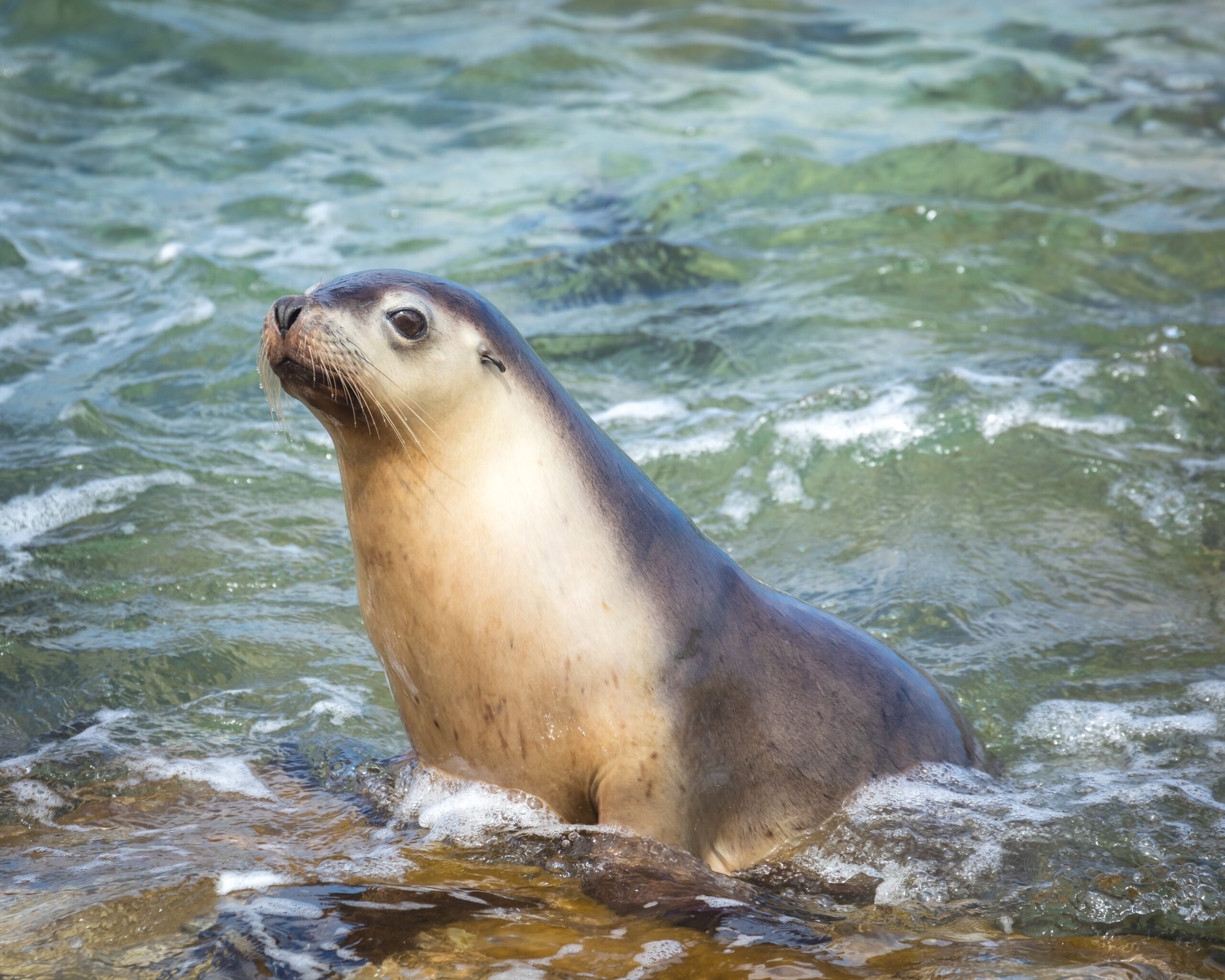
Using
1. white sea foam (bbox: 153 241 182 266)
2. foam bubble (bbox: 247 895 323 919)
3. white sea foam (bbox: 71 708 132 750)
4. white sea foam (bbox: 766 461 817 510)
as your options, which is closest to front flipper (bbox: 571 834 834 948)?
foam bubble (bbox: 247 895 323 919)

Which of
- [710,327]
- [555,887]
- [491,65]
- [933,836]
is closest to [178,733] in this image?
[555,887]

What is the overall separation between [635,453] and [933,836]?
2882 millimetres

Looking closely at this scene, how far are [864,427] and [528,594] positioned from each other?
329 centimetres

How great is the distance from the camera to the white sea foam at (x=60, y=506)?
193 inches

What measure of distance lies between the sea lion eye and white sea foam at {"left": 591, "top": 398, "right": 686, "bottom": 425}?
316cm

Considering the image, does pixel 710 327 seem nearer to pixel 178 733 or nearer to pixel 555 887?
pixel 178 733

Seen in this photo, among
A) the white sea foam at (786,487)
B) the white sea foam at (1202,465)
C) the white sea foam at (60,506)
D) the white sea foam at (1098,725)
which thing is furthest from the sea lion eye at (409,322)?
the white sea foam at (1202,465)

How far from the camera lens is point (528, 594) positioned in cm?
296

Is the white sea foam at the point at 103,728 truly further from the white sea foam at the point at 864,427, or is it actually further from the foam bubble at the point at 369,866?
the white sea foam at the point at 864,427

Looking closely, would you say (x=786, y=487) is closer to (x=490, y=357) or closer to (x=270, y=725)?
(x=270, y=725)

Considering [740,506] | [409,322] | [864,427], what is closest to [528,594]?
[409,322]

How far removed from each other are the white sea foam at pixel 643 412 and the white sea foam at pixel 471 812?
316cm

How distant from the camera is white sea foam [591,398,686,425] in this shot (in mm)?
6227

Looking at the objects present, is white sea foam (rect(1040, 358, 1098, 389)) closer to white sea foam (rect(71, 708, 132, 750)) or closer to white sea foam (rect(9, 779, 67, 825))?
white sea foam (rect(71, 708, 132, 750))
